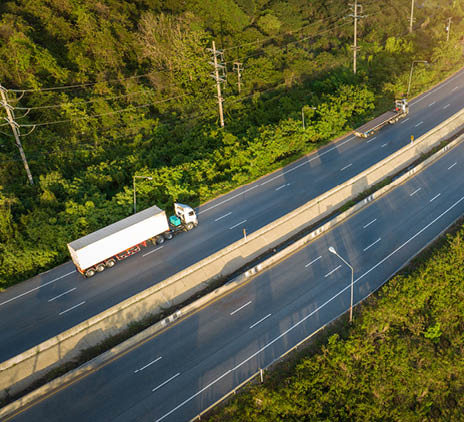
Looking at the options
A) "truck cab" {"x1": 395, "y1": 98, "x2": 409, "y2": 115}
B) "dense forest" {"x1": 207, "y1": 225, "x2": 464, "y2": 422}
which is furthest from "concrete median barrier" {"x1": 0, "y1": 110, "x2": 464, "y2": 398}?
"truck cab" {"x1": 395, "y1": 98, "x2": 409, "y2": 115}

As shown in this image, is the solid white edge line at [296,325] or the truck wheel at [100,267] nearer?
the solid white edge line at [296,325]

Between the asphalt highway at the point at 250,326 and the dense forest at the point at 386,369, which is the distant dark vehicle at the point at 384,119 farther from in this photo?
the dense forest at the point at 386,369

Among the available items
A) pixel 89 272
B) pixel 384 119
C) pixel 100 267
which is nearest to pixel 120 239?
pixel 100 267

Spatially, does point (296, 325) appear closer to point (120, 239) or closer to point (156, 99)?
point (120, 239)

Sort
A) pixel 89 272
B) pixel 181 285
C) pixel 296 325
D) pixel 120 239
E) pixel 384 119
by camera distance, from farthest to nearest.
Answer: pixel 384 119, pixel 120 239, pixel 89 272, pixel 181 285, pixel 296 325

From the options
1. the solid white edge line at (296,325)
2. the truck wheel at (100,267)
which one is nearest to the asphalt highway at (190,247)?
the truck wheel at (100,267)

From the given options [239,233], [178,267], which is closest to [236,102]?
[239,233]
